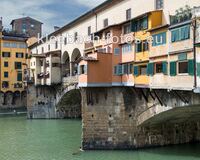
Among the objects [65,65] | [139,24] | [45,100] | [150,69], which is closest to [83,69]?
[139,24]

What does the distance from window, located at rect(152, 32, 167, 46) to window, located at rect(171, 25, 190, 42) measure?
968 mm

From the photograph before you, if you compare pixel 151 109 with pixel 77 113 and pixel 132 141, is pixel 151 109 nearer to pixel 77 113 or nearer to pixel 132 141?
pixel 132 141

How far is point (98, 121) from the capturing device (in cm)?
2412

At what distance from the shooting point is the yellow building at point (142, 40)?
834 inches

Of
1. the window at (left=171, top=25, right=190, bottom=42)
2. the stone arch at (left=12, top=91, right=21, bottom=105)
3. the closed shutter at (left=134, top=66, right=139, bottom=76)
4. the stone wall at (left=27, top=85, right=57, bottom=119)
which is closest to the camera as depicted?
the window at (left=171, top=25, right=190, bottom=42)

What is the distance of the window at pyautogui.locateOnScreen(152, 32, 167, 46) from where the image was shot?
758 inches

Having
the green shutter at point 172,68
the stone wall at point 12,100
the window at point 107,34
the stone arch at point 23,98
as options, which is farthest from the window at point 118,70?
the stone arch at point 23,98

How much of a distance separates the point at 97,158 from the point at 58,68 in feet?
79.9

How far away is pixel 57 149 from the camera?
2559 centimetres

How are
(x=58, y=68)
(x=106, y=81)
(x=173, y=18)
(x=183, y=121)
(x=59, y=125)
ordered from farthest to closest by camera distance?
(x=58, y=68) → (x=59, y=125) → (x=183, y=121) → (x=106, y=81) → (x=173, y=18)

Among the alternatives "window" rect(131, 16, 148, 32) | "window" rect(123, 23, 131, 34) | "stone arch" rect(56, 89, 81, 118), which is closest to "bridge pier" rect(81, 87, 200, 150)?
"window" rect(123, 23, 131, 34)

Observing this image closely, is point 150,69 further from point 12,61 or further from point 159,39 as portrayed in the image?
point 12,61

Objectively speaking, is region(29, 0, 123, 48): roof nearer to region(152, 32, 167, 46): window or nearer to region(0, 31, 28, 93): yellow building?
region(152, 32, 167, 46): window

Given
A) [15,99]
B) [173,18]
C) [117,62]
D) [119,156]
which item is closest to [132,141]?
[119,156]
